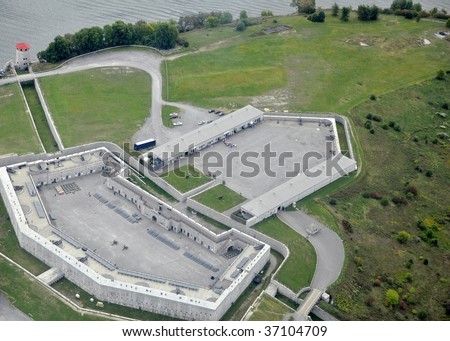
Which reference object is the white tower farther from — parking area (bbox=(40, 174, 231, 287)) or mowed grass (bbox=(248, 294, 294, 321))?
mowed grass (bbox=(248, 294, 294, 321))

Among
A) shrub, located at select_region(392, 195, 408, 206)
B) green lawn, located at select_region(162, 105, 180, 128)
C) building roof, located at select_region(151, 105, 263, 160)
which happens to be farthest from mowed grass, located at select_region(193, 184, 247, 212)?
shrub, located at select_region(392, 195, 408, 206)

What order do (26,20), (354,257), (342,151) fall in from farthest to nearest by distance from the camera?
(26,20) < (342,151) < (354,257)

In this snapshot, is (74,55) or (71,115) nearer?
(71,115)

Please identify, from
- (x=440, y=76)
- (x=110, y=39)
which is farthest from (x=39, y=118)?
(x=440, y=76)

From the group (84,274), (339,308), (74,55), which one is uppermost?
(74,55)

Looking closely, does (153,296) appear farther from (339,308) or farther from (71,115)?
(71,115)

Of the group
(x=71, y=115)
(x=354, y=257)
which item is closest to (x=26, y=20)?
(x=71, y=115)

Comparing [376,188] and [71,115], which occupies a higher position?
[71,115]
